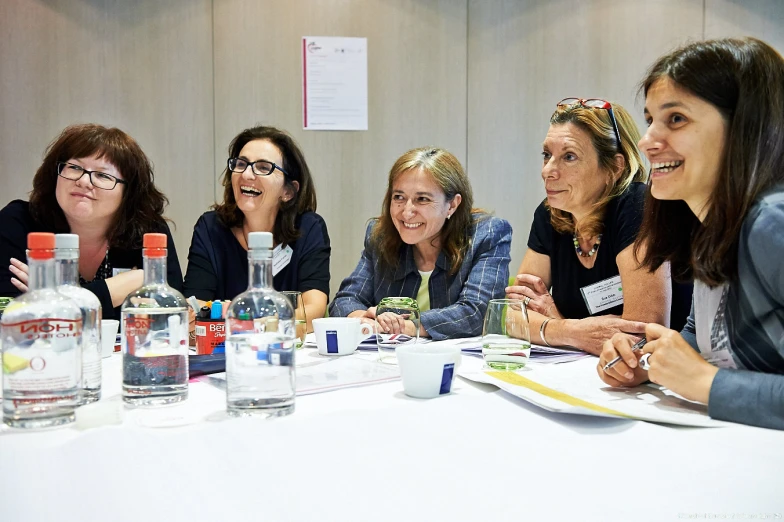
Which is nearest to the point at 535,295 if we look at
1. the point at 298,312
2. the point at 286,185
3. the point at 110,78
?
the point at 298,312

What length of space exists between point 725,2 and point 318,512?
4101mm

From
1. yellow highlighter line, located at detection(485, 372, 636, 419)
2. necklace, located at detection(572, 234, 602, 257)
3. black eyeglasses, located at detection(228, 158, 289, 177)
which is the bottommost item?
yellow highlighter line, located at detection(485, 372, 636, 419)

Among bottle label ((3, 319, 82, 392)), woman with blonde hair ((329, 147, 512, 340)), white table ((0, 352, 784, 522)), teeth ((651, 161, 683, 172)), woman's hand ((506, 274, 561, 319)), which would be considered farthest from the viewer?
woman with blonde hair ((329, 147, 512, 340))

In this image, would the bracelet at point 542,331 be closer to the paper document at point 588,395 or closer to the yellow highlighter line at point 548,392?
the paper document at point 588,395

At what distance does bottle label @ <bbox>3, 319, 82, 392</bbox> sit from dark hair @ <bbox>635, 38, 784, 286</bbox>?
106 centimetres

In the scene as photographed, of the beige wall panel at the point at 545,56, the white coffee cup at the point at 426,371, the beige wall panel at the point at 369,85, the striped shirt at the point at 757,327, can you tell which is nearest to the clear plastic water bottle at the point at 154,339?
the white coffee cup at the point at 426,371

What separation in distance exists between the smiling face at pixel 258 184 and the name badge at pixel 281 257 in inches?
8.2

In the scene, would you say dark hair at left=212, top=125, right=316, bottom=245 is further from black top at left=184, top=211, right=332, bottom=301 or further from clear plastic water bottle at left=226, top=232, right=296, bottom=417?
clear plastic water bottle at left=226, top=232, right=296, bottom=417

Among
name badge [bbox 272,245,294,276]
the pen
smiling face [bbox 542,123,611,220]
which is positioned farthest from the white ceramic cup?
smiling face [bbox 542,123,611,220]

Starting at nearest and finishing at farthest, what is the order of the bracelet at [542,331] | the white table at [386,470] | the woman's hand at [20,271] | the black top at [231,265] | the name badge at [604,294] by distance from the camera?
the white table at [386,470] → the bracelet at [542,331] → the woman's hand at [20,271] → the name badge at [604,294] → the black top at [231,265]

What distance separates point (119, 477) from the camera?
80cm

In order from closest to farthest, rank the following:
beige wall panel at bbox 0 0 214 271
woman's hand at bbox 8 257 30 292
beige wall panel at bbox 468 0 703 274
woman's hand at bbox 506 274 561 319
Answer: woman's hand at bbox 8 257 30 292
woman's hand at bbox 506 274 561 319
beige wall panel at bbox 0 0 214 271
beige wall panel at bbox 468 0 703 274

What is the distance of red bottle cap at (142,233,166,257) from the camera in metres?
1.02

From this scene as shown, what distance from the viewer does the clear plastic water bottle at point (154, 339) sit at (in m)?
1.05
